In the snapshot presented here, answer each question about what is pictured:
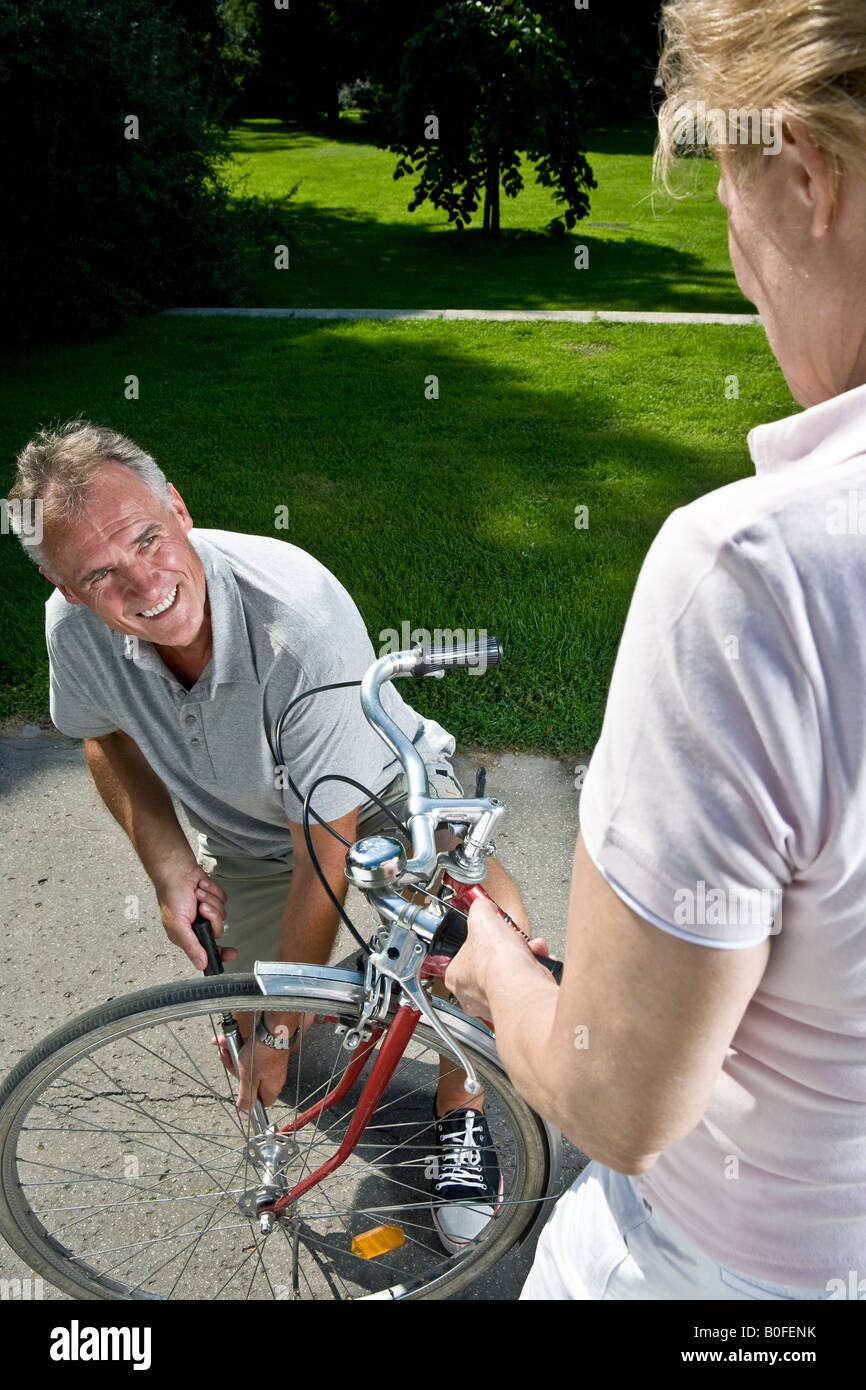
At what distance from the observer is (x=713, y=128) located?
79 centimetres

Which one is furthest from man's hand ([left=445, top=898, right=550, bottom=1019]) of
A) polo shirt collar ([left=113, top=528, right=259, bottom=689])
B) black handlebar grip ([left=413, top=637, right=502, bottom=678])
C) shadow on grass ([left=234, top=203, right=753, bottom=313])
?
shadow on grass ([left=234, top=203, right=753, bottom=313])

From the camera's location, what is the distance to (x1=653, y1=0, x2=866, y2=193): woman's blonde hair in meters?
0.68

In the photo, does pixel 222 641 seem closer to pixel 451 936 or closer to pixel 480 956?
pixel 451 936

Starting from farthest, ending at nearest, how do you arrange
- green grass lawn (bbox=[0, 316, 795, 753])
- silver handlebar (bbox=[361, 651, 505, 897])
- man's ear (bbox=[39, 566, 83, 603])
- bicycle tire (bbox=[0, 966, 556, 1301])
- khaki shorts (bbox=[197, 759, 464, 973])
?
green grass lawn (bbox=[0, 316, 795, 753]), khaki shorts (bbox=[197, 759, 464, 973]), man's ear (bbox=[39, 566, 83, 603]), bicycle tire (bbox=[0, 966, 556, 1301]), silver handlebar (bbox=[361, 651, 505, 897])

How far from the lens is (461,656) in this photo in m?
1.57

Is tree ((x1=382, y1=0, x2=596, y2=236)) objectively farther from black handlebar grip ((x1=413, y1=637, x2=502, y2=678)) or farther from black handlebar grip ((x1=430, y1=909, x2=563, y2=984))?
black handlebar grip ((x1=430, y1=909, x2=563, y2=984))

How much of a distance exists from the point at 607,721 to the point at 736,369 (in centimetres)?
711

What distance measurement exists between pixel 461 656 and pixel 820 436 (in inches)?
33.8

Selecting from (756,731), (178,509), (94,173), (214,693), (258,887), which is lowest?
(258,887)

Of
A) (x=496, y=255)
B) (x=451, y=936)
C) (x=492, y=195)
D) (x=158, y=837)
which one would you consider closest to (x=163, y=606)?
(x=158, y=837)

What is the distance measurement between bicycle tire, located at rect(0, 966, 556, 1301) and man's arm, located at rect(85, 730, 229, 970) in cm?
21
